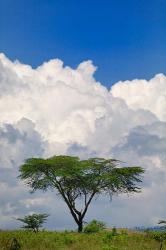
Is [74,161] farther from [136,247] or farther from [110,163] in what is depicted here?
[136,247]

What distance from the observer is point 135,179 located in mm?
55812

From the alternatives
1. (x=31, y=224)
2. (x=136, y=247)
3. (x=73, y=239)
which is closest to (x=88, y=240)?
(x=73, y=239)

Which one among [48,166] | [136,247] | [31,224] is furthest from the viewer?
[48,166]

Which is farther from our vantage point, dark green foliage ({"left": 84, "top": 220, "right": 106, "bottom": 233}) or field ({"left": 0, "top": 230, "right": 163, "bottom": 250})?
dark green foliage ({"left": 84, "top": 220, "right": 106, "bottom": 233})

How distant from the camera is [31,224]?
50750 millimetres

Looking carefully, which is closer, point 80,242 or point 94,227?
point 80,242

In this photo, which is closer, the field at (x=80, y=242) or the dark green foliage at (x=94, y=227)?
the field at (x=80, y=242)

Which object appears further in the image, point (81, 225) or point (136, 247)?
point (81, 225)

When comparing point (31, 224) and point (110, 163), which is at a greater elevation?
point (110, 163)

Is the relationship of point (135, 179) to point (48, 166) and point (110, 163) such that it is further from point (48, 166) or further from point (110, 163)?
point (48, 166)

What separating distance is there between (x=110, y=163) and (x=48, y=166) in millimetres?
7021

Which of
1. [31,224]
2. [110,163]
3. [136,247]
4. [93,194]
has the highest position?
[110,163]

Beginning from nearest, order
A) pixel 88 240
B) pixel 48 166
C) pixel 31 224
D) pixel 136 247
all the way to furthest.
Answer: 1. pixel 136 247
2. pixel 88 240
3. pixel 31 224
4. pixel 48 166

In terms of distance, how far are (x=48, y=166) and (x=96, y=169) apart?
5.45 m
